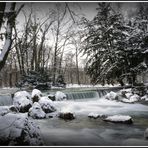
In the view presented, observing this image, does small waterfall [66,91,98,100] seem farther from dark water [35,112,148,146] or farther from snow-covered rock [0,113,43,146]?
snow-covered rock [0,113,43,146]

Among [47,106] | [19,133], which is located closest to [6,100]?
[47,106]

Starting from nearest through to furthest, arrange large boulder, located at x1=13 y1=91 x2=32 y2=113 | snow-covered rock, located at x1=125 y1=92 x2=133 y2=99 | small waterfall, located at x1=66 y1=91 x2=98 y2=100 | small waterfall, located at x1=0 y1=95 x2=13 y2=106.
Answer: large boulder, located at x1=13 y1=91 x2=32 y2=113, small waterfall, located at x1=0 y1=95 x2=13 y2=106, snow-covered rock, located at x1=125 y1=92 x2=133 y2=99, small waterfall, located at x1=66 y1=91 x2=98 y2=100

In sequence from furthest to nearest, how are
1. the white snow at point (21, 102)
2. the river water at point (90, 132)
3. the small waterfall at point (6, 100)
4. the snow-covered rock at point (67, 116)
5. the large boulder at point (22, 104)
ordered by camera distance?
the small waterfall at point (6, 100) < the white snow at point (21, 102) < the large boulder at point (22, 104) < the snow-covered rock at point (67, 116) < the river water at point (90, 132)

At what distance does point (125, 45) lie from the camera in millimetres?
22250

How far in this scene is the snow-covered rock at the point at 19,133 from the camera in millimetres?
5566

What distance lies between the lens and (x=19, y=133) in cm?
571

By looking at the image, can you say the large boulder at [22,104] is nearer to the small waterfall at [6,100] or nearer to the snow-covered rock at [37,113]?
the snow-covered rock at [37,113]

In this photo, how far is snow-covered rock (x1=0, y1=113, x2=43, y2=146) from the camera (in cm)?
→ 557

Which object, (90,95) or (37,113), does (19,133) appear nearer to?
(37,113)

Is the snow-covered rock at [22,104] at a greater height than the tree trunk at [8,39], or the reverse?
the tree trunk at [8,39]

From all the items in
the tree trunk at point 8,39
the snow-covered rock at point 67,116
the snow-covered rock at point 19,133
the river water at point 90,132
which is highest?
the tree trunk at point 8,39

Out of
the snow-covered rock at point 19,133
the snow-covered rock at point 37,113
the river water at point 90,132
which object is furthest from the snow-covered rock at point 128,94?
the snow-covered rock at point 19,133

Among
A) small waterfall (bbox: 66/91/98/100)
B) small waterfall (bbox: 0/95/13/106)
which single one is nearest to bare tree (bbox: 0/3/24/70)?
small waterfall (bbox: 0/95/13/106)

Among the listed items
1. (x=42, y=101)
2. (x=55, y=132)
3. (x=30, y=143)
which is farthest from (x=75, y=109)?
(x=30, y=143)
